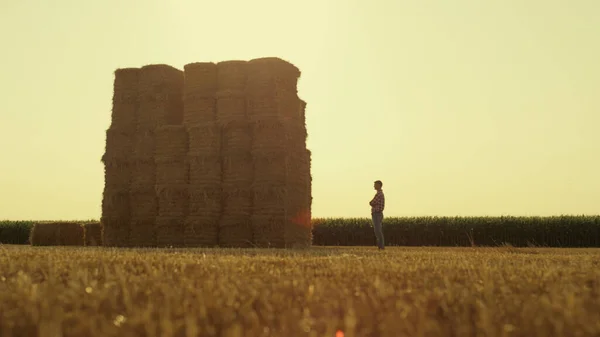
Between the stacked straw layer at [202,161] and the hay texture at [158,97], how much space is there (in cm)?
91

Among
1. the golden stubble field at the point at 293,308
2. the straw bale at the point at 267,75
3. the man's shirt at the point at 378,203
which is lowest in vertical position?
the golden stubble field at the point at 293,308

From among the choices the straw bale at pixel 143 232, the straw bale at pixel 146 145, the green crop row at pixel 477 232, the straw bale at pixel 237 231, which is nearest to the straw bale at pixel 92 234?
the straw bale at pixel 143 232

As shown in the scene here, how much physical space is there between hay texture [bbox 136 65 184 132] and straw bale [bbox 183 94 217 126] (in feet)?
2.84

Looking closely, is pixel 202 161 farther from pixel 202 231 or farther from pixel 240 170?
pixel 202 231

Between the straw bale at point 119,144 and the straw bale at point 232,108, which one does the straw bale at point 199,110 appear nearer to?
the straw bale at point 232,108

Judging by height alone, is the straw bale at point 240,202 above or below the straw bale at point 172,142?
below

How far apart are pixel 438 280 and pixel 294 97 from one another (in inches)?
514

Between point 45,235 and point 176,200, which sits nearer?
point 176,200

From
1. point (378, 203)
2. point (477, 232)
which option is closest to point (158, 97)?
point (378, 203)

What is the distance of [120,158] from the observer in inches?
705

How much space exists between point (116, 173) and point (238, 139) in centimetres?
419

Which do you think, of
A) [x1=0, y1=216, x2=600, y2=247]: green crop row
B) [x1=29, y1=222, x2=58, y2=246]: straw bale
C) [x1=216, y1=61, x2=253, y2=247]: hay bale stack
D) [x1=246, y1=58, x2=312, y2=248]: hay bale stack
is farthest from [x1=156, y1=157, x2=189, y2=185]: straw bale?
[x1=0, y1=216, x2=600, y2=247]: green crop row

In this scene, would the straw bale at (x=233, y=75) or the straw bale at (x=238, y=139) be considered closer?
the straw bale at (x=238, y=139)

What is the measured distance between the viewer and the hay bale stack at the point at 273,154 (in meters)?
15.7
